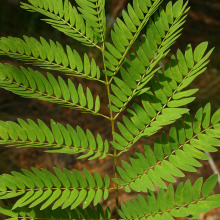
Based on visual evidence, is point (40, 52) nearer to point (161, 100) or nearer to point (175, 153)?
point (161, 100)

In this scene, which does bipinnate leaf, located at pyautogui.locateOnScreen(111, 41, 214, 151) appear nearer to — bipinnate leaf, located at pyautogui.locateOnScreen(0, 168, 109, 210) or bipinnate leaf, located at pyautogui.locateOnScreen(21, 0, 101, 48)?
bipinnate leaf, located at pyautogui.locateOnScreen(0, 168, 109, 210)

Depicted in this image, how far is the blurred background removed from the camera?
3.33 m

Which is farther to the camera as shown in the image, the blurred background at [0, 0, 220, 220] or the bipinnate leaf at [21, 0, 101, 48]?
the blurred background at [0, 0, 220, 220]

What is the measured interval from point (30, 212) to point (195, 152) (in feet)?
1.86

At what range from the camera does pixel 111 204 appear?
3.07 meters

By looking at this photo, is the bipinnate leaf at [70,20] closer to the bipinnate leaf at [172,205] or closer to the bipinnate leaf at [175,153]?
the bipinnate leaf at [175,153]

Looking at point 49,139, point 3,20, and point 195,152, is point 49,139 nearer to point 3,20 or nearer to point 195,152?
point 195,152

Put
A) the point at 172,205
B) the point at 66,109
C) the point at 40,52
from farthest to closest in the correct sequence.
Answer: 1. the point at 66,109
2. the point at 40,52
3. the point at 172,205

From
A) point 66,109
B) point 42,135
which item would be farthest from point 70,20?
point 66,109

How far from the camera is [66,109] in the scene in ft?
12.9

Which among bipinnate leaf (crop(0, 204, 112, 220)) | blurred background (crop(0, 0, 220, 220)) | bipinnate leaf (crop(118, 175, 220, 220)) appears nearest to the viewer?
bipinnate leaf (crop(118, 175, 220, 220))

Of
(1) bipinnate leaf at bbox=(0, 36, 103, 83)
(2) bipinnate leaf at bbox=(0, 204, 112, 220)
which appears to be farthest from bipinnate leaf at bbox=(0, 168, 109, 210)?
(1) bipinnate leaf at bbox=(0, 36, 103, 83)

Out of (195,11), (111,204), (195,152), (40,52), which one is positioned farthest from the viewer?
(195,11)

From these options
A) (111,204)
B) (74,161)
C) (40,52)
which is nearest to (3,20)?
(74,161)
